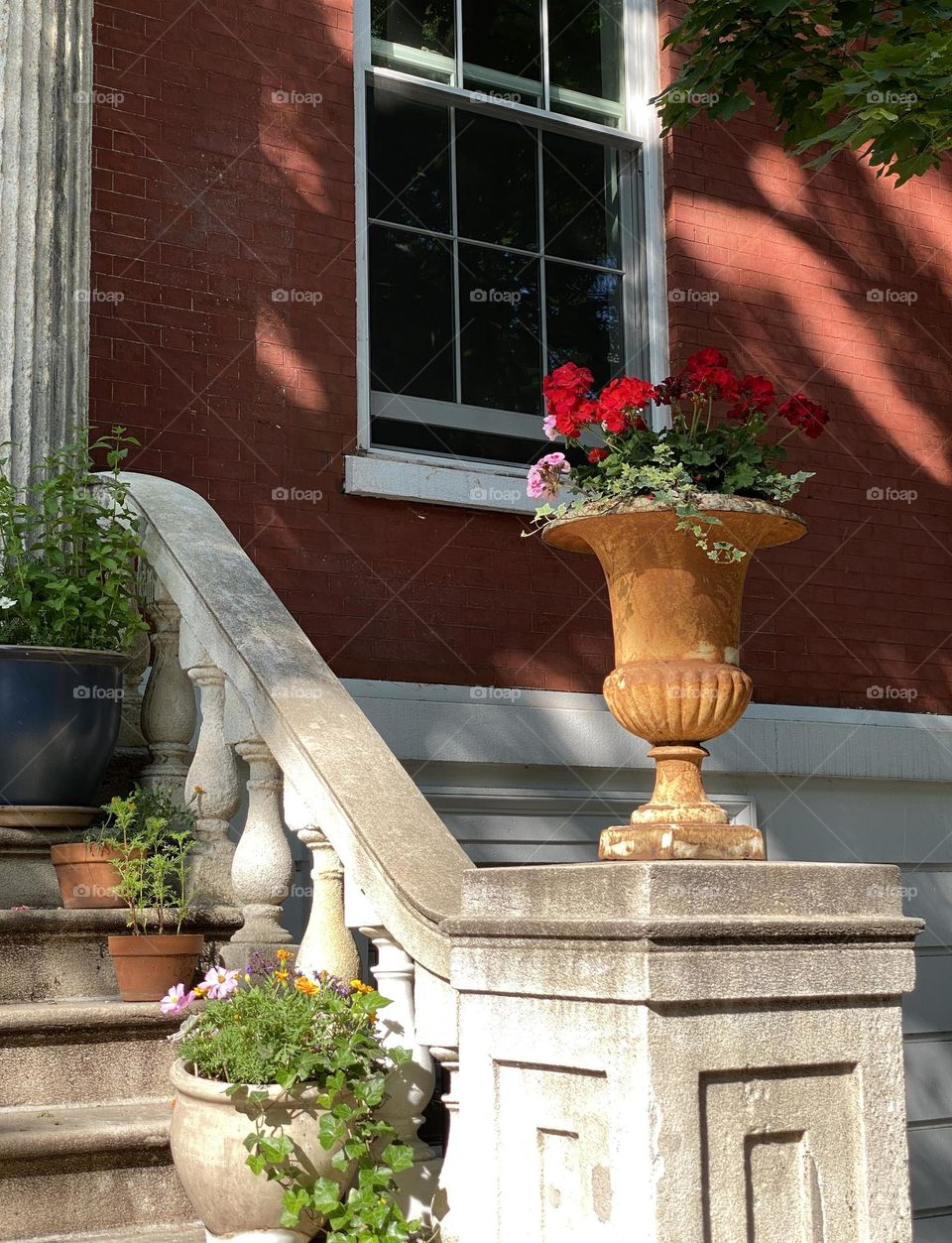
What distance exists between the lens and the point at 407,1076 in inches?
113

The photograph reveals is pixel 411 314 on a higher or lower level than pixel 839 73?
lower

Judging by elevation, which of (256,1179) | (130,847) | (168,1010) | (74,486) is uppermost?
(74,486)

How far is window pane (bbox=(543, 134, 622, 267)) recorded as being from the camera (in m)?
6.71

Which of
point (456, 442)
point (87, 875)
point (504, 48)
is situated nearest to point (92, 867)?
point (87, 875)

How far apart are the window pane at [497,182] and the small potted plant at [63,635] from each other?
2.70 metres

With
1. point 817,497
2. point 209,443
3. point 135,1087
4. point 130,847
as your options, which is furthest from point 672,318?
point 135,1087

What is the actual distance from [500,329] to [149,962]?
3769mm

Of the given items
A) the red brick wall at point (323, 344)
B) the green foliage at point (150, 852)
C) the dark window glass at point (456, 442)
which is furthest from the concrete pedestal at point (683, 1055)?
the dark window glass at point (456, 442)

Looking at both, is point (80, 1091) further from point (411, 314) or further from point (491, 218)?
point (491, 218)

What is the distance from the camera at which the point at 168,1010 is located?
3080mm

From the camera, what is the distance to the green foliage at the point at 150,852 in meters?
3.55

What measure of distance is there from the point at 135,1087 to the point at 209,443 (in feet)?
9.19

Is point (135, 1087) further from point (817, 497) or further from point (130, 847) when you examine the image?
point (817, 497)

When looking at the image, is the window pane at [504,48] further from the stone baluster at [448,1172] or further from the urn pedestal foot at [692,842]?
the stone baluster at [448,1172]
